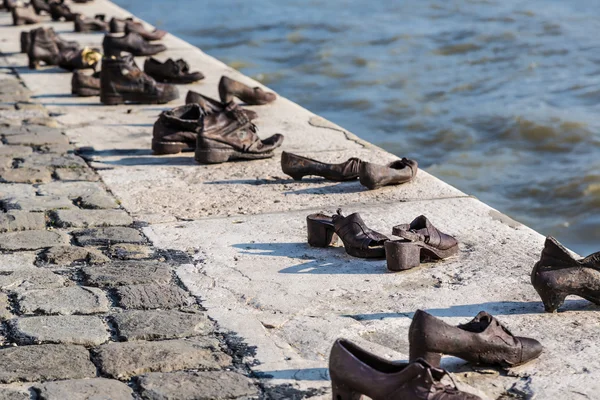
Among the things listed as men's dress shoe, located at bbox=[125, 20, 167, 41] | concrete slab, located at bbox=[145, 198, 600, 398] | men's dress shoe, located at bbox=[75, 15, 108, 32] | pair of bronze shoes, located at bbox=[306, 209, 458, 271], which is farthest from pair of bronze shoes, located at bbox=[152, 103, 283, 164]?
men's dress shoe, located at bbox=[75, 15, 108, 32]

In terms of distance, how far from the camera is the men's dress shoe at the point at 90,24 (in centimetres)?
959

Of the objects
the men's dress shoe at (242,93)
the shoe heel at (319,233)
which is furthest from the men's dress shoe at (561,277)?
the men's dress shoe at (242,93)

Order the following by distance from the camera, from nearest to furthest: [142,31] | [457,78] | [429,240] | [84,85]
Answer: [429,240] < [84,85] < [142,31] < [457,78]

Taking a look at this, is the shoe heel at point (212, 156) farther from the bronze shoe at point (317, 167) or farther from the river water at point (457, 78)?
the river water at point (457, 78)

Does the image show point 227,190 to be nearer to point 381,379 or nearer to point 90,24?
point 381,379

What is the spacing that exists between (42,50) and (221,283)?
16.1ft

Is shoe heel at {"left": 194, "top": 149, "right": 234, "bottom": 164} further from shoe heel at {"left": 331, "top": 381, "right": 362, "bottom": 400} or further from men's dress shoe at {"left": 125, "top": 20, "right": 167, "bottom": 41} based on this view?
men's dress shoe at {"left": 125, "top": 20, "right": 167, "bottom": 41}

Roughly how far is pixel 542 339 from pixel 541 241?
0.96 m

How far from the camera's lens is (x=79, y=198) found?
15.0ft

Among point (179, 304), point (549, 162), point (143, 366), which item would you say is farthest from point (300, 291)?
point (549, 162)

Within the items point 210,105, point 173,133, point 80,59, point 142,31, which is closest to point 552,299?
point 173,133

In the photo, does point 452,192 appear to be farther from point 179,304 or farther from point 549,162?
point 549,162

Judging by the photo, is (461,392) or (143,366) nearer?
(461,392)

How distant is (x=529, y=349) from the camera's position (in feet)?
9.36
